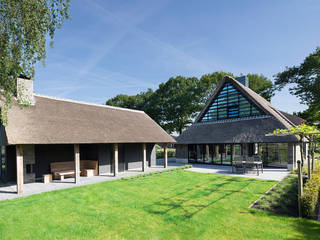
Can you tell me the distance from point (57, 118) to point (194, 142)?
41.4ft

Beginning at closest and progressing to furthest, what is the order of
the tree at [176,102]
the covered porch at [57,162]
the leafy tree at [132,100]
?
the covered porch at [57,162], the tree at [176,102], the leafy tree at [132,100]

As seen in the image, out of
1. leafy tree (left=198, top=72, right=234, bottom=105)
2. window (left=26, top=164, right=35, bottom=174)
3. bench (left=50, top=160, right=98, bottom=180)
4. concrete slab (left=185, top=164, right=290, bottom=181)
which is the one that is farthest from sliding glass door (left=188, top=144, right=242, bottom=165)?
leafy tree (left=198, top=72, right=234, bottom=105)

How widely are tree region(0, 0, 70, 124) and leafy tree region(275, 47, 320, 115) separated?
83.4 ft

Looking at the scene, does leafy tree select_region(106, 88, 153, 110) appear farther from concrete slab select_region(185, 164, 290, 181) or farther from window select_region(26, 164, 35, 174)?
window select_region(26, 164, 35, 174)

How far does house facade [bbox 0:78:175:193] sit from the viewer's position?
369 inches

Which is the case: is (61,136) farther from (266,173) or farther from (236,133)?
(236,133)

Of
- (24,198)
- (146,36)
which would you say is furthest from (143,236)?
(146,36)

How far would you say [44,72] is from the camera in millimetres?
9508

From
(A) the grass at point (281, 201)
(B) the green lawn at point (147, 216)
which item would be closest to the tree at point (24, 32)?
(B) the green lawn at point (147, 216)

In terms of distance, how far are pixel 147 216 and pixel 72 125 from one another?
7977 millimetres

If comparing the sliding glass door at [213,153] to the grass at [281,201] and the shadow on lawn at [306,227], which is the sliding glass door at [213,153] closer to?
the grass at [281,201]

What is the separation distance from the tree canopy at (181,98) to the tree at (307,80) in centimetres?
485

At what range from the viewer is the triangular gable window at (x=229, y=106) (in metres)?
18.4

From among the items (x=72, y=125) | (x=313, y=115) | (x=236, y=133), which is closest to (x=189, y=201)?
(x=72, y=125)
